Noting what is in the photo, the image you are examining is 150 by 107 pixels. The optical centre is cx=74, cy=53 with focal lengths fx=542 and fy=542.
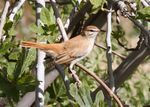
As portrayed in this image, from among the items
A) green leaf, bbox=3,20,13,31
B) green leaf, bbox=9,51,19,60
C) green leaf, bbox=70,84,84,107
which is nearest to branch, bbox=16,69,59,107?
green leaf, bbox=9,51,19,60

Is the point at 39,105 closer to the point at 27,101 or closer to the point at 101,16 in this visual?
the point at 27,101

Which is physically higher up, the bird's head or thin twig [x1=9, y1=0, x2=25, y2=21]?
thin twig [x1=9, y1=0, x2=25, y2=21]

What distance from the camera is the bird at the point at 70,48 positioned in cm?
221

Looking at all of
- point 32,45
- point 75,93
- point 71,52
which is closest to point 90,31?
point 71,52

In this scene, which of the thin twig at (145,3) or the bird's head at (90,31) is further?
the bird's head at (90,31)

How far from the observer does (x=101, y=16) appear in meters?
2.80

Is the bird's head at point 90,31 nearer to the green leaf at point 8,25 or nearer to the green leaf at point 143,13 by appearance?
the green leaf at point 8,25

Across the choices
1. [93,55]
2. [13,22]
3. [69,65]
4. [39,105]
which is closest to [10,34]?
[13,22]

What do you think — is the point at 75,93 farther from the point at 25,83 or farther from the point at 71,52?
the point at 71,52

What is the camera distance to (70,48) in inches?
91.6

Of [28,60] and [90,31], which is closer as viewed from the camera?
[28,60]

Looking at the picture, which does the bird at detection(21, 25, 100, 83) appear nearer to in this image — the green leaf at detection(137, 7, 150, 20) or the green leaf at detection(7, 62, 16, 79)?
the green leaf at detection(7, 62, 16, 79)

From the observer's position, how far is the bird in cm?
221

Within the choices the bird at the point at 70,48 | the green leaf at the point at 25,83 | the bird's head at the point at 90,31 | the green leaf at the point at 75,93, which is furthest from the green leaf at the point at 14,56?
the green leaf at the point at 75,93
